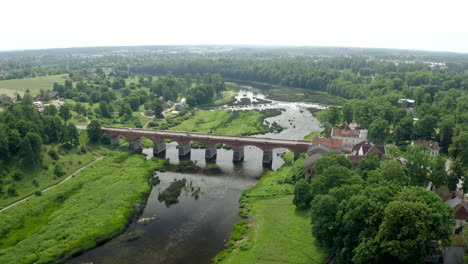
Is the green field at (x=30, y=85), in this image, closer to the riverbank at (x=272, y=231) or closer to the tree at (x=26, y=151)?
the tree at (x=26, y=151)

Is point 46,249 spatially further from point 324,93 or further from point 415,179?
point 324,93

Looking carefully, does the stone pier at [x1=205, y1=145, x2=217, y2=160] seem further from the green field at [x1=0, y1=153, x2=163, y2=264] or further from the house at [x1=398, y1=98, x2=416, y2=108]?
the house at [x1=398, y1=98, x2=416, y2=108]

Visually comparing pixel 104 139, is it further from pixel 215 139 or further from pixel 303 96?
pixel 303 96

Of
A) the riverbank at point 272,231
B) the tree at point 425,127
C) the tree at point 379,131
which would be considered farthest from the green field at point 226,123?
the tree at point 425,127

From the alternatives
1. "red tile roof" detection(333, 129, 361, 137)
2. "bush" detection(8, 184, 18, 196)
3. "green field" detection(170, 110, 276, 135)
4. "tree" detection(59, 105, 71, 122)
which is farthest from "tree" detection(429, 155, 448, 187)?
"tree" detection(59, 105, 71, 122)

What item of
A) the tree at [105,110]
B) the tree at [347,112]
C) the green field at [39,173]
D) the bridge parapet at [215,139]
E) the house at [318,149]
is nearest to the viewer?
the green field at [39,173]

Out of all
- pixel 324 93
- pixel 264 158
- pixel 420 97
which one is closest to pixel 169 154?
pixel 264 158

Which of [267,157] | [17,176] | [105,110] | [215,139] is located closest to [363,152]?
[267,157]

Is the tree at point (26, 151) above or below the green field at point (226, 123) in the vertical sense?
above
